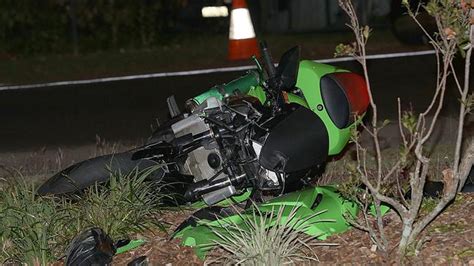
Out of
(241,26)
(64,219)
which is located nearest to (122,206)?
(64,219)

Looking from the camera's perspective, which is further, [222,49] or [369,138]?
[222,49]

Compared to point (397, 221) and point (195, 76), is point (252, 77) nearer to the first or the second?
point (397, 221)

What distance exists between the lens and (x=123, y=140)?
10.7 meters

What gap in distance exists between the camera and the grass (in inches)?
246

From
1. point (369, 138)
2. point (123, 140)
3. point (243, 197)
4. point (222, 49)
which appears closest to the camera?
point (243, 197)

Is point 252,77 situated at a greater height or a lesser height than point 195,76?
greater

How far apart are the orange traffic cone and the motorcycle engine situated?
321 inches

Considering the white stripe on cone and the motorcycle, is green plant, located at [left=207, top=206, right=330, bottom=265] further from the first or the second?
the white stripe on cone

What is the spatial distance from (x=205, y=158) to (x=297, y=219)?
0.82 metres

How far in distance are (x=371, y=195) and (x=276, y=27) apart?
45.4 ft

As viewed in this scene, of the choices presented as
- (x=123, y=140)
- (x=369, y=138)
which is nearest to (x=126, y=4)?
(x=123, y=140)

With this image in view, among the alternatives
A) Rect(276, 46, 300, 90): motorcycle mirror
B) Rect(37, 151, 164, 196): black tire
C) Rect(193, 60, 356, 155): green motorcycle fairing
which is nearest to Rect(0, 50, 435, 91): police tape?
Rect(193, 60, 356, 155): green motorcycle fairing

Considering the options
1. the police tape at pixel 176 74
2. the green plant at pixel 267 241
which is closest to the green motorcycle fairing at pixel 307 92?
the green plant at pixel 267 241

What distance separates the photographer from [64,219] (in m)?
6.41
